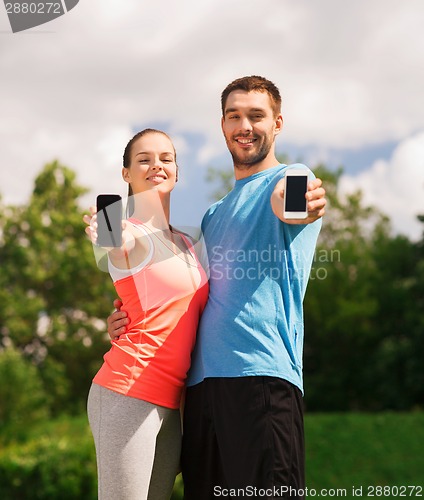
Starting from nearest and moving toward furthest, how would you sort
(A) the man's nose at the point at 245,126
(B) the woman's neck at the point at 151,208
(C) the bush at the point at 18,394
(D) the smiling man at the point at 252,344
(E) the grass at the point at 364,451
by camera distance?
(D) the smiling man at the point at 252,344 < (A) the man's nose at the point at 245,126 < (B) the woman's neck at the point at 151,208 < (E) the grass at the point at 364,451 < (C) the bush at the point at 18,394

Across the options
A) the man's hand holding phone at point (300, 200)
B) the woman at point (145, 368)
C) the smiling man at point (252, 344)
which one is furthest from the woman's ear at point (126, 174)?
the man's hand holding phone at point (300, 200)

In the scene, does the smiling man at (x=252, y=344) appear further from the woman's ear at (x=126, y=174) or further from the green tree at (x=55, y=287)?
the green tree at (x=55, y=287)

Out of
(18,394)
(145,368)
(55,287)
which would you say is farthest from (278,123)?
(55,287)

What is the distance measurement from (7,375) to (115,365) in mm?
19397

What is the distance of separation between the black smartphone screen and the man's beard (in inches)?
17.6

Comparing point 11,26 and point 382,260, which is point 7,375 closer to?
point 382,260

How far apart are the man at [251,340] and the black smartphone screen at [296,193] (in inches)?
1.3

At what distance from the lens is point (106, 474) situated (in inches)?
117

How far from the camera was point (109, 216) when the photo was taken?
2855 mm

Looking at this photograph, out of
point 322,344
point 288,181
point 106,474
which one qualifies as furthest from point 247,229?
point 322,344

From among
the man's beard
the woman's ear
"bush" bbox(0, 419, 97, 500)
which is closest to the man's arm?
the man's beard

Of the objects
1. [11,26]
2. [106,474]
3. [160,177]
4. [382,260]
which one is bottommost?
[382,260]

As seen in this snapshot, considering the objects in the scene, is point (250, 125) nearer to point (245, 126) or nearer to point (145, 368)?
point (245, 126)

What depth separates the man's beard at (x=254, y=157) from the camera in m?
3.23
